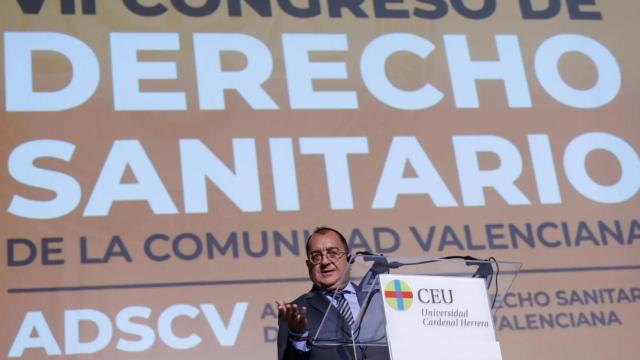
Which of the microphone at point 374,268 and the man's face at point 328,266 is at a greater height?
the man's face at point 328,266

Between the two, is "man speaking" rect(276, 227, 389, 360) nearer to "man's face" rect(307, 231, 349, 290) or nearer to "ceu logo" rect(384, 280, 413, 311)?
"man's face" rect(307, 231, 349, 290)

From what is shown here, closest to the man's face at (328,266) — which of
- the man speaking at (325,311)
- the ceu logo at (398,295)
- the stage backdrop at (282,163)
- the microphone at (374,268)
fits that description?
the man speaking at (325,311)

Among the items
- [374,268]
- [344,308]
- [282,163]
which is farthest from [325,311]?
[282,163]

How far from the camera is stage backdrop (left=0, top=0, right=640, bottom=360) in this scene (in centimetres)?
444

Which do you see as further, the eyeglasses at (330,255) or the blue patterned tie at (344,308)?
the eyeglasses at (330,255)

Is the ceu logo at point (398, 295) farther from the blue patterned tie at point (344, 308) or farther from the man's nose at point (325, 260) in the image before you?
the man's nose at point (325, 260)

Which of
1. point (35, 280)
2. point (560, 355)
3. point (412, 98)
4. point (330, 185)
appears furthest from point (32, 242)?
point (560, 355)

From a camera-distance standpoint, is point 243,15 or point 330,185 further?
point 243,15

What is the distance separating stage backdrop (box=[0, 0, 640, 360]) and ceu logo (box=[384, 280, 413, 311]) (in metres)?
1.83

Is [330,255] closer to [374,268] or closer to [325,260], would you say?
[325,260]

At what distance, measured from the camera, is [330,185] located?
4773 millimetres

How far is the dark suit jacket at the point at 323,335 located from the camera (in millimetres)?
2867

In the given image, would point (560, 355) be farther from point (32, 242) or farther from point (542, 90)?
point (32, 242)

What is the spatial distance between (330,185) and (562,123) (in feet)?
3.85
